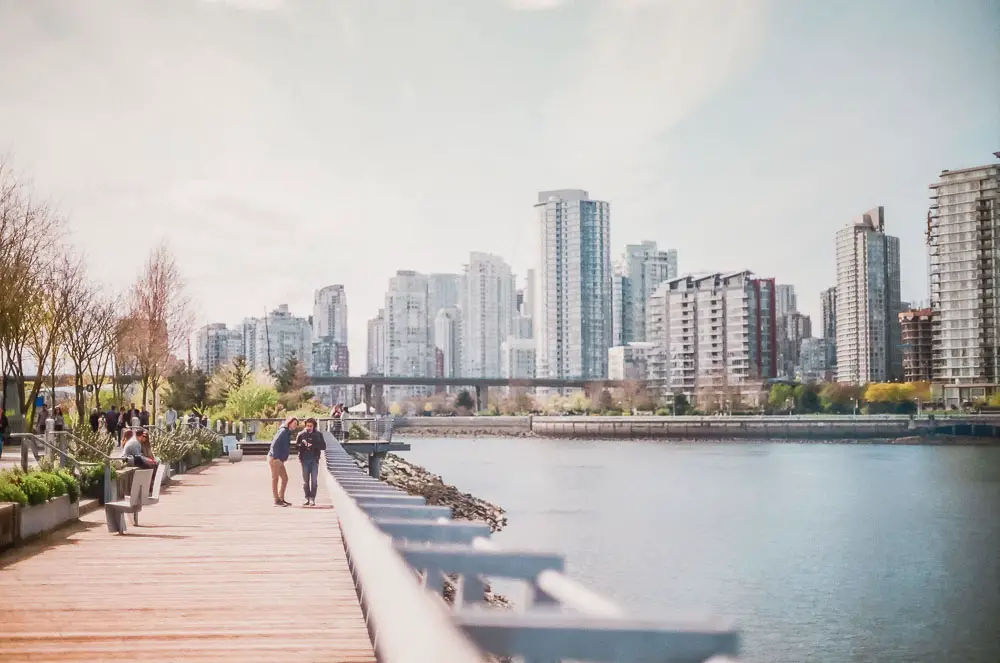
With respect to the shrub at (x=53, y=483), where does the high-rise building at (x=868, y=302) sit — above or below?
above

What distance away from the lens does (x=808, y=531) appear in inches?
1578

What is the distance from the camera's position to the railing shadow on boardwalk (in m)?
2.68

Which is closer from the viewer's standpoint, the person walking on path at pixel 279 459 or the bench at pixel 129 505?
the bench at pixel 129 505

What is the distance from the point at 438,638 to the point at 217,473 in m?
27.5

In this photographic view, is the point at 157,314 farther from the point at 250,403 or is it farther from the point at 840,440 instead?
the point at 840,440

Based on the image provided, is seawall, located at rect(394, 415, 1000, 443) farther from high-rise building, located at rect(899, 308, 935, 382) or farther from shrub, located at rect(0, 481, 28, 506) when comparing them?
shrub, located at rect(0, 481, 28, 506)

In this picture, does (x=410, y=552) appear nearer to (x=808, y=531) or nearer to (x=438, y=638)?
(x=438, y=638)

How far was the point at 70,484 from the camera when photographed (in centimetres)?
1499

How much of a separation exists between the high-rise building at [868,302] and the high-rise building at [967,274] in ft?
125

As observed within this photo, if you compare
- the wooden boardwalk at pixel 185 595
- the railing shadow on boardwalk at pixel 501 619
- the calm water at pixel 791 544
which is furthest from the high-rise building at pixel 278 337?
the railing shadow on boardwalk at pixel 501 619

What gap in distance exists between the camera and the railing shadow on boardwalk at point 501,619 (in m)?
2.68

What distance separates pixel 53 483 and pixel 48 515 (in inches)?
22.0

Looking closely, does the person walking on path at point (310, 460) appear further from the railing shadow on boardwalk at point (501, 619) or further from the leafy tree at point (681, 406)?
the leafy tree at point (681, 406)

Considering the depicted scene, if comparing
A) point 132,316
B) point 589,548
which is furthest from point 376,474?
point 132,316
